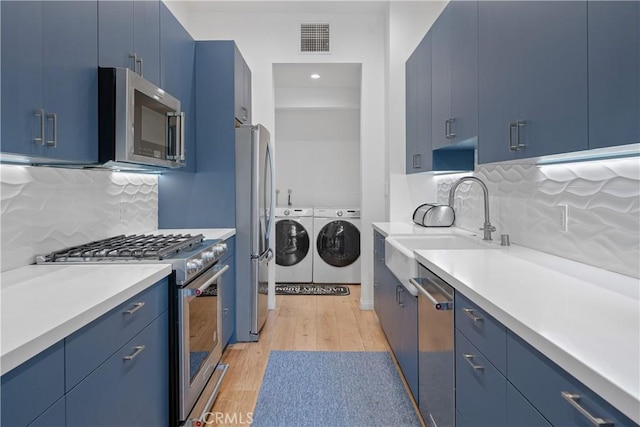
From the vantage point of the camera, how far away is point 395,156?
3779mm

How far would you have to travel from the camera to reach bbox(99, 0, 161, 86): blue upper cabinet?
5.90 feet

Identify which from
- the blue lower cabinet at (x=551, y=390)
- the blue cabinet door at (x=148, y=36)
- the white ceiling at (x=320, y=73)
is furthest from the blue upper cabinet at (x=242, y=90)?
the blue lower cabinet at (x=551, y=390)

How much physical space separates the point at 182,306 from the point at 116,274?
380 mm

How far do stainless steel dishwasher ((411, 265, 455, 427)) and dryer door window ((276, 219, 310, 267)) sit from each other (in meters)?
3.09

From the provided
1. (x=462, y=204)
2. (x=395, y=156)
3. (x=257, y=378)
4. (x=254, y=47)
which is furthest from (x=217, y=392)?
(x=254, y=47)

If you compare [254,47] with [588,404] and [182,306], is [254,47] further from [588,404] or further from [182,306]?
[588,404]

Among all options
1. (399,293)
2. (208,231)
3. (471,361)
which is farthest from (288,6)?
(471,361)

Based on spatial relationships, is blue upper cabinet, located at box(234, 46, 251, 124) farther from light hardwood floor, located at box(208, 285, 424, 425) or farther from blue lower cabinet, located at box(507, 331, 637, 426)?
blue lower cabinet, located at box(507, 331, 637, 426)

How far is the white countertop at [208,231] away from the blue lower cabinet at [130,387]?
0.99 meters

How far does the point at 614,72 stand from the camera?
1.09 meters

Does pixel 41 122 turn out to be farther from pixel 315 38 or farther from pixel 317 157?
pixel 317 157

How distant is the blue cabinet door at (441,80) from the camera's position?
8.35 ft

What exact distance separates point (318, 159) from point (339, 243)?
135 cm

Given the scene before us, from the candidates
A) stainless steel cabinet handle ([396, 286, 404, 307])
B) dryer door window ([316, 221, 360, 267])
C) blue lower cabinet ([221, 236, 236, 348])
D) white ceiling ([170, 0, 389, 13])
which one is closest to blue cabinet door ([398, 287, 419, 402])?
stainless steel cabinet handle ([396, 286, 404, 307])
